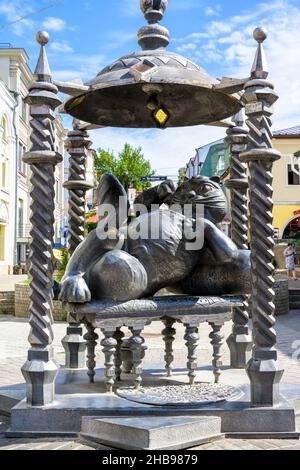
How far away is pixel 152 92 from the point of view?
5.28 metres

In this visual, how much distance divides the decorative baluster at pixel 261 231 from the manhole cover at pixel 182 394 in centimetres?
38

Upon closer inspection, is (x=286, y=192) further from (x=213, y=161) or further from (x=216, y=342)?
(x=216, y=342)

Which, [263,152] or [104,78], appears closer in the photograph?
[263,152]

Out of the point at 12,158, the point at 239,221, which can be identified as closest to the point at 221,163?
the point at 12,158

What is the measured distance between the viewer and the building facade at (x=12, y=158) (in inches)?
1210

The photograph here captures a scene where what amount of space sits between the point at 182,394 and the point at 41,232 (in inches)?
72.7

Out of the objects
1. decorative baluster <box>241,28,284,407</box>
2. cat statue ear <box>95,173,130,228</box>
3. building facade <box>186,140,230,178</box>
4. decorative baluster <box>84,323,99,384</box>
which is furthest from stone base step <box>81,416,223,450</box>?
building facade <box>186,140,230,178</box>

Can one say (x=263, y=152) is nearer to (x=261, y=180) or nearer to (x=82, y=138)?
(x=261, y=180)

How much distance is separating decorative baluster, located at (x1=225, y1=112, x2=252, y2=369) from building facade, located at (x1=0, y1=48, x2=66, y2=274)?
2443 cm

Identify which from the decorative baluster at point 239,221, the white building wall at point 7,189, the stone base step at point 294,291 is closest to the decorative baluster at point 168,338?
the decorative baluster at point 239,221

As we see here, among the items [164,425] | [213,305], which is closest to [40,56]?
[213,305]

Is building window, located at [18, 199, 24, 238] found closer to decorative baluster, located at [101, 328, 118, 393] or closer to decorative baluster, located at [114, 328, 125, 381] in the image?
decorative baluster, located at [114, 328, 125, 381]
